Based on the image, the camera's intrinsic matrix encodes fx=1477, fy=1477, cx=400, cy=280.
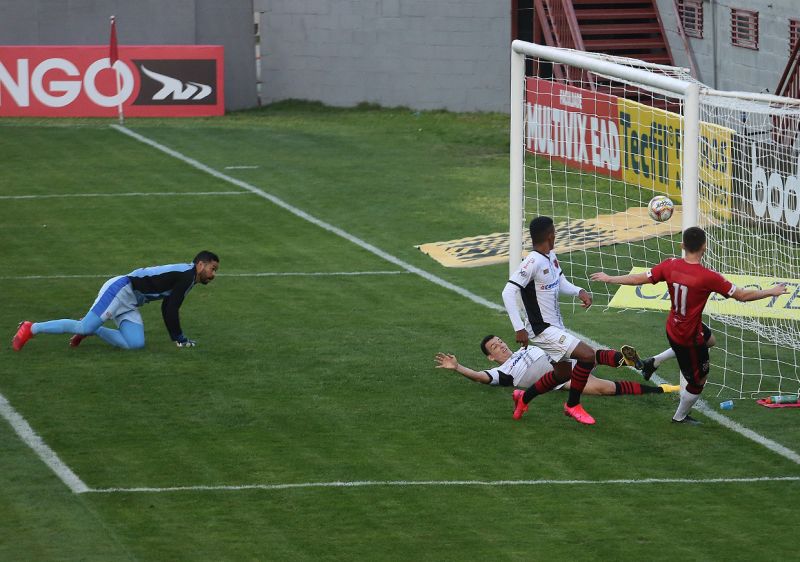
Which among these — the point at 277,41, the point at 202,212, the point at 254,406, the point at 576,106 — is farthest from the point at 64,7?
the point at 254,406

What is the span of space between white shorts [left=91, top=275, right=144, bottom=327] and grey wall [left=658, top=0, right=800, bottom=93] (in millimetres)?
13672

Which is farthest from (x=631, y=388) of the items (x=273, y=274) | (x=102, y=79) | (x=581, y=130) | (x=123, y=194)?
(x=102, y=79)

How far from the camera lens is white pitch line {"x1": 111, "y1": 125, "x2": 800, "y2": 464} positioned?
38.0ft

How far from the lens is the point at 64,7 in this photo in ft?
109

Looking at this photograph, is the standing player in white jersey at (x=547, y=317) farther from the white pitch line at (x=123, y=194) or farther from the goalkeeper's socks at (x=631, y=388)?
the white pitch line at (x=123, y=194)

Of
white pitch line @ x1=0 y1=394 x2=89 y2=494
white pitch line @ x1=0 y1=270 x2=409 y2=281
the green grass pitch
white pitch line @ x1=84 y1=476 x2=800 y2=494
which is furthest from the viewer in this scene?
white pitch line @ x1=0 y1=270 x2=409 y2=281

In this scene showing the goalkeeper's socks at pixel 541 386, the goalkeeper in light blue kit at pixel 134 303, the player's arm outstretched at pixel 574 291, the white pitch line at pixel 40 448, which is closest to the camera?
the white pitch line at pixel 40 448

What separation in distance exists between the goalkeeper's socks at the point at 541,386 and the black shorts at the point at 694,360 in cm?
100

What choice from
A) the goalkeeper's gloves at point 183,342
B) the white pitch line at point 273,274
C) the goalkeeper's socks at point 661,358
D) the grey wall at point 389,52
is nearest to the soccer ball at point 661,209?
the goalkeeper's socks at point 661,358

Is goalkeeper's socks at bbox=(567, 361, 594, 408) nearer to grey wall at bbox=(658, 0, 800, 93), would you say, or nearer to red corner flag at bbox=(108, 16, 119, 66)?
grey wall at bbox=(658, 0, 800, 93)

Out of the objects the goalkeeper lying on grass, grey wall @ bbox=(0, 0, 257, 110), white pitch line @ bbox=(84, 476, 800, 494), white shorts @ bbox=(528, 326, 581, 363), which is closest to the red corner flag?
grey wall @ bbox=(0, 0, 257, 110)

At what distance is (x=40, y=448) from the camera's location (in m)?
11.2

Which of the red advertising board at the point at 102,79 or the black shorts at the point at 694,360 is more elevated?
the red advertising board at the point at 102,79

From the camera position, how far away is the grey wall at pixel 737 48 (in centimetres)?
2430
